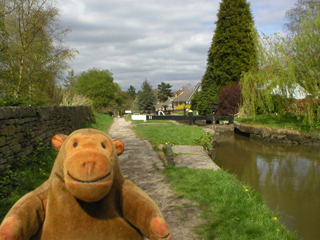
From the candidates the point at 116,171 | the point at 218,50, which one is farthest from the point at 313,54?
the point at 218,50

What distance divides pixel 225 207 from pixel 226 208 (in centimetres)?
4

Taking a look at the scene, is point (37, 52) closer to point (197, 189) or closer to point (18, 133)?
point (18, 133)

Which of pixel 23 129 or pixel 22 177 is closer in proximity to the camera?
pixel 22 177

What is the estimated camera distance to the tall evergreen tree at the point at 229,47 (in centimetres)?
3055

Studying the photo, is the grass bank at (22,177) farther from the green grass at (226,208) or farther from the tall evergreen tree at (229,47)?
the tall evergreen tree at (229,47)

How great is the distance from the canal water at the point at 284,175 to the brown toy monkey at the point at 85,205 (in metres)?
3.84

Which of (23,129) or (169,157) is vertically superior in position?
(23,129)

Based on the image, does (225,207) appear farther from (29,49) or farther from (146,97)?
(146,97)

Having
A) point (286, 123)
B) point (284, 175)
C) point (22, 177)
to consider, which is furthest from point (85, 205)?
point (286, 123)

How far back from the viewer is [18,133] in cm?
527

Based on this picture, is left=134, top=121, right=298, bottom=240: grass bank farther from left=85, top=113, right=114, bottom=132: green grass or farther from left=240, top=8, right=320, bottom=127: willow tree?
left=240, top=8, right=320, bottom=127: willow tree

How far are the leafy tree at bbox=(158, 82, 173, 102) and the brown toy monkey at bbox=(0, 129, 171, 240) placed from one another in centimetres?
9290

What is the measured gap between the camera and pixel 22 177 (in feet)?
15.2

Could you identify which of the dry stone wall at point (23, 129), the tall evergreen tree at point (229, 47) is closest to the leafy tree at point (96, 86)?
the tall evergreen tree at point (229, 47)
